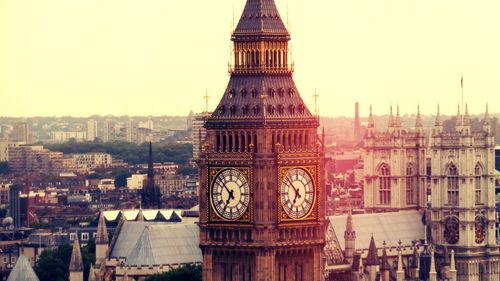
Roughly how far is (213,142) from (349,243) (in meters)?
48.5

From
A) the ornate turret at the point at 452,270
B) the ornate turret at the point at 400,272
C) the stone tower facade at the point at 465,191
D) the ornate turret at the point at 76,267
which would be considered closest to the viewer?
the ornate turret at the point at 76,267

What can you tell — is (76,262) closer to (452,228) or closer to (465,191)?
(452,228)

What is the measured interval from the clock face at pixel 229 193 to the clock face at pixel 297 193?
1173 millimetres

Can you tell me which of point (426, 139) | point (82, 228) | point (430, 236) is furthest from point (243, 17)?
point (82, 228)

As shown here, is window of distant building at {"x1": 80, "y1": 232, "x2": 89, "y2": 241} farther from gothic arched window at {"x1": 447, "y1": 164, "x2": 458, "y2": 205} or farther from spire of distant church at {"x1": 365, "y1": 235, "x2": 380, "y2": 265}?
spire of distant church at {"x1": 365, "y1": 235, "x2": 380, "y2": 265}

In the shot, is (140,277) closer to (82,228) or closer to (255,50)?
(255,50)

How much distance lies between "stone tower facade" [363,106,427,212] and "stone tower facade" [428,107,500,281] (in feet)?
9.28

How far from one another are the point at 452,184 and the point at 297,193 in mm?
68135

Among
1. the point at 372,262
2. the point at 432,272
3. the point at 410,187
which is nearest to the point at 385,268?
the point at 372,262

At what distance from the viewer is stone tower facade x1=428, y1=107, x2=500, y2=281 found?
136m

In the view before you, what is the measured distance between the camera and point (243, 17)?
231 feet

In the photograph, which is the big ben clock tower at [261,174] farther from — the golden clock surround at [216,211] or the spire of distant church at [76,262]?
the spire of distant church at [76,262]

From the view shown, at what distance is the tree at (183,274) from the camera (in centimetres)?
10388

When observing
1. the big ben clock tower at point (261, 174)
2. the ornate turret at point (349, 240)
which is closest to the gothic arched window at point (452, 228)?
the ornate turret at point (349, 240)
